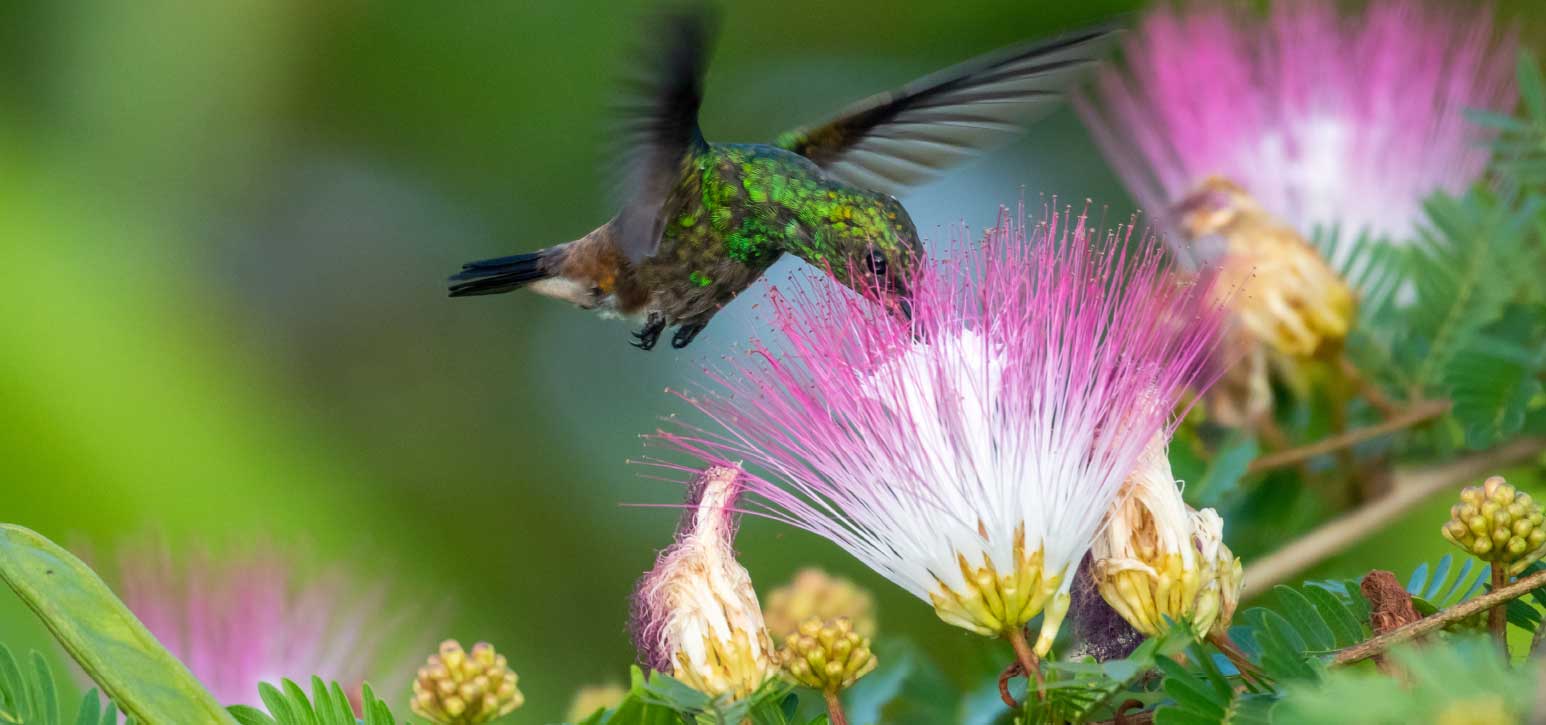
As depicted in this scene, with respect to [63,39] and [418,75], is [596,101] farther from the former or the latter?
[63,39]

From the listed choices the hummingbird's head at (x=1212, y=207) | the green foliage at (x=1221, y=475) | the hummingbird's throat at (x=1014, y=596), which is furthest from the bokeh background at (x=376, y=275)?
the hummingbird's throat at (x=1014, y=596)

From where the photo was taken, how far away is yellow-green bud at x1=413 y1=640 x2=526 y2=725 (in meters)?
1.20

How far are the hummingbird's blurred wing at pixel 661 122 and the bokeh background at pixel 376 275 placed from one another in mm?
1917

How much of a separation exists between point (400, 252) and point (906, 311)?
411 cm

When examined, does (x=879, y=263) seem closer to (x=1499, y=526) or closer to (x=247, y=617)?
(x=1499, y=526)

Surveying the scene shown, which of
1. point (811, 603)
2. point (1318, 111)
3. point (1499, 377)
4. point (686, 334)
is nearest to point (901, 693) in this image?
point (811, 603)

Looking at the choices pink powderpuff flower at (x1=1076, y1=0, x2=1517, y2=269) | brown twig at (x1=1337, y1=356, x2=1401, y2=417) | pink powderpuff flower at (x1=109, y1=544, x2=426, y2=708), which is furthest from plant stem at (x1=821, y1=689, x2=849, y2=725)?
pink powderpuff flower at (x1=1076, y1=0, x2=1517, y2=269)

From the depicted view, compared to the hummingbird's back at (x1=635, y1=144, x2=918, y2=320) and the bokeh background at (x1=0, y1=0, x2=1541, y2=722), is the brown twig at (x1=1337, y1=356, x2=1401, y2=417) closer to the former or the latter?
the hummingbird's back at (x1=635, y1=144, x2=918, y2=320)

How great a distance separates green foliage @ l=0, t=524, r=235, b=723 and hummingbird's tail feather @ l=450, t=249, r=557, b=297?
1064 millimetres

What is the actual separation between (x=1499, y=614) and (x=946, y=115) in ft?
4.05

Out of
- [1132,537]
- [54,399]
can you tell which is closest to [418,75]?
[54,399]

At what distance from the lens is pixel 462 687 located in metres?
1.21

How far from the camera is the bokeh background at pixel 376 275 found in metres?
3.97

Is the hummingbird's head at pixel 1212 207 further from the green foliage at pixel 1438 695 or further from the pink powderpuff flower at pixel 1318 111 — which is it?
the green foliage at pixel 1438 695
